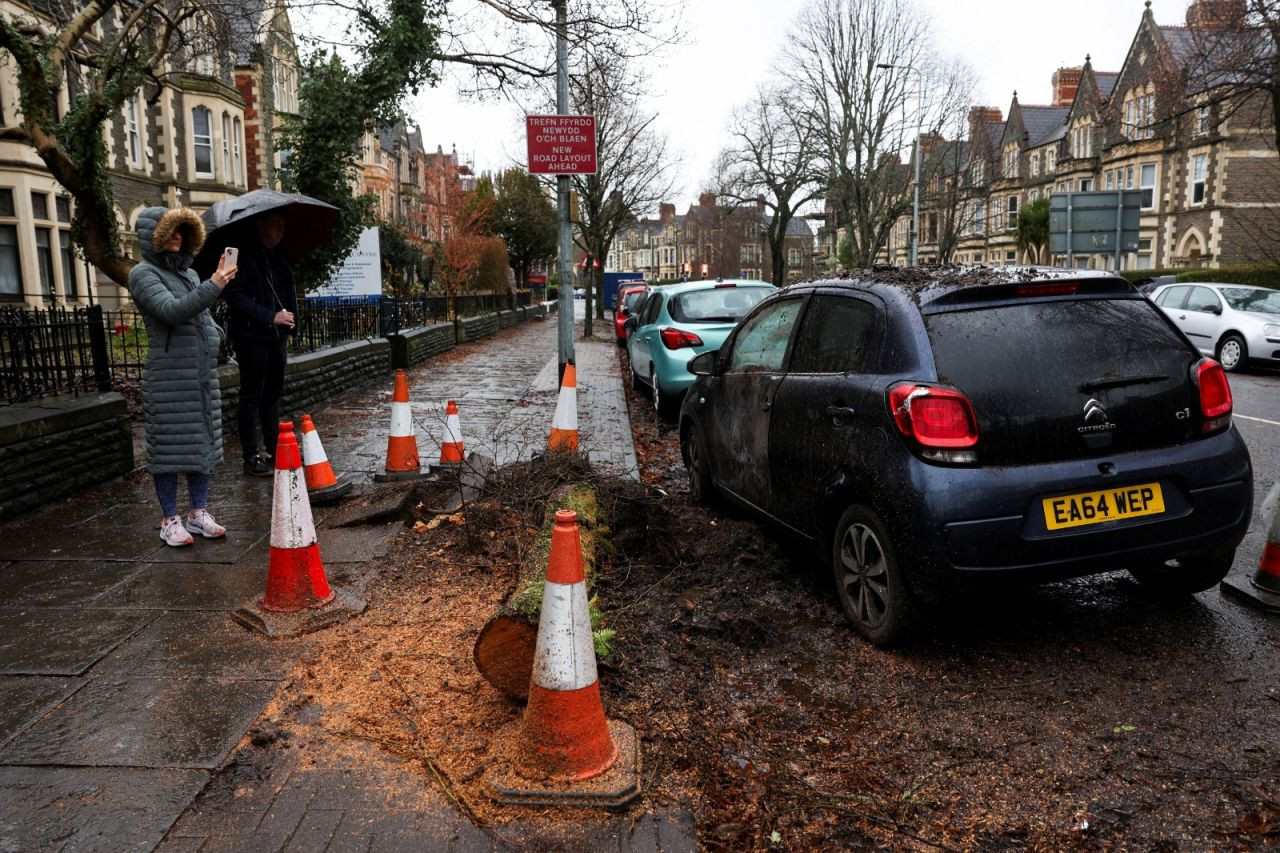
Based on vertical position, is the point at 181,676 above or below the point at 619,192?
below

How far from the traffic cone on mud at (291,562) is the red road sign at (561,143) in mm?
8137

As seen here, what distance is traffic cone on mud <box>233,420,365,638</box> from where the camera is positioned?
4172 mm

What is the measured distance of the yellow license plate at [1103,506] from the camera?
367 centimetres

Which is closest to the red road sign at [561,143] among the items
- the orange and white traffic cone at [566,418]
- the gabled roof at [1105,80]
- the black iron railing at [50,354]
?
the orange and white traffic cone at [566,418]

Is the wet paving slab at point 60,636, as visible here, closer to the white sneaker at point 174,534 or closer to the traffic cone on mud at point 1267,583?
the white sneaker at point 174,534

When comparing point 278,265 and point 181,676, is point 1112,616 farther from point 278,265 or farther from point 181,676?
point 278,265

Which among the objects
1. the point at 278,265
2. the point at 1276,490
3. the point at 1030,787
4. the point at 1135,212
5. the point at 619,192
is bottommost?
the point at 1030,787

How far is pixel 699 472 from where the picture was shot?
21.0 feet

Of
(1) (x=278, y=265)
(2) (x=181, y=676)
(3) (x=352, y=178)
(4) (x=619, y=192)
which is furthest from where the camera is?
(4) (x=619, y=192)

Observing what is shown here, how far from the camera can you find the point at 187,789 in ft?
9.24

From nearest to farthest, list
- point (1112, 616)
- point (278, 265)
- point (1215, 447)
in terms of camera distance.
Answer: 1. point (1215, 447)
2. point (1112, 616)
3. point (278, 265)

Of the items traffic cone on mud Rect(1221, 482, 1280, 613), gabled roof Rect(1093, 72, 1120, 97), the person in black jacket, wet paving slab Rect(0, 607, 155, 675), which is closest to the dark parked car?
traffic cone on mud Rect(1221, 482, 1280, 613)

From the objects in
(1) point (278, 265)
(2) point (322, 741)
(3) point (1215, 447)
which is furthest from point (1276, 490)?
(1) point (278, 265)

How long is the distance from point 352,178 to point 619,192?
27.3 meters
